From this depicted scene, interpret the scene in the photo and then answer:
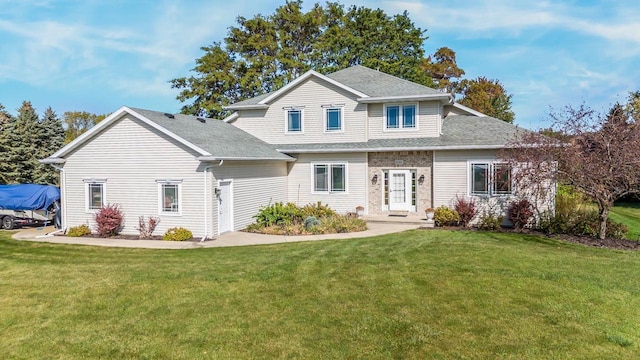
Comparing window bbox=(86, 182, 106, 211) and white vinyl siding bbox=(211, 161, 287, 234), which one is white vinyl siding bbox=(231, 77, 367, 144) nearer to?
white vinyl siding bbox=(211, 161, 287, 234)

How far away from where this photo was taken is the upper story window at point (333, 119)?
20203 millimetres

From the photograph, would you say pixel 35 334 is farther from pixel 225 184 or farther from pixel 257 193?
pixel 257 193

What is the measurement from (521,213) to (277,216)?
32.7ft

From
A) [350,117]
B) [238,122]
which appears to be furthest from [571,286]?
[238,122]

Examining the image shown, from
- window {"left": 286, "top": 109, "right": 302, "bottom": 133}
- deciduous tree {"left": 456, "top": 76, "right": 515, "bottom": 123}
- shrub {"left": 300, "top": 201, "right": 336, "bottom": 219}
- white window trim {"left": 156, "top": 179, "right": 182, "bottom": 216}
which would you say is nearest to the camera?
white window trim {"left": 156, "top": 179, "right": 182, "bottom": 216}

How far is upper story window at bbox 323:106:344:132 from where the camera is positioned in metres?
20.2

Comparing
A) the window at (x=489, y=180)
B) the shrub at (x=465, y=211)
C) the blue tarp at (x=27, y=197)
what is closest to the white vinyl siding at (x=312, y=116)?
the window at (x=489, y=180)

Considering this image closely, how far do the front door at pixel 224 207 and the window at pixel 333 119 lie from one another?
6.75 metres

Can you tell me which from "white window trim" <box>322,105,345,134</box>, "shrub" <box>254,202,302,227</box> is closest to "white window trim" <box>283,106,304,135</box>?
"white window trim" <box>322,105,345,134</box>

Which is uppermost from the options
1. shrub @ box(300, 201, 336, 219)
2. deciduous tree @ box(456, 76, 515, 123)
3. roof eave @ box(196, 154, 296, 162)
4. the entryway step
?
deciduous tree @ box(456, 76, 515, 123)

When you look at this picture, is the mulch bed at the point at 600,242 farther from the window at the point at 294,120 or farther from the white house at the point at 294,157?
the window at the point at 294,120

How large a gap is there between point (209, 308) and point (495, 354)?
4.75 m

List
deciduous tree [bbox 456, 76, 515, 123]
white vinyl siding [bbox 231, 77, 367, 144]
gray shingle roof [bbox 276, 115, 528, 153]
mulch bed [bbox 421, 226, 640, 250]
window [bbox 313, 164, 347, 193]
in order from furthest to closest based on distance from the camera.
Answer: deciduous tree [bbox 456, 76, 515, 123] → white vinyl siding [bbox 231, 77, 367, 144] → window [bbox 313, 164, 347, 193] → gray shingle roof [bbox 276, 115, 528, 153] → mulch bed [bbox 421, 226, 640, 250]

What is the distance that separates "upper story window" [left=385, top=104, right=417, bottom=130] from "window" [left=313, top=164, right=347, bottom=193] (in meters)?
3.14
